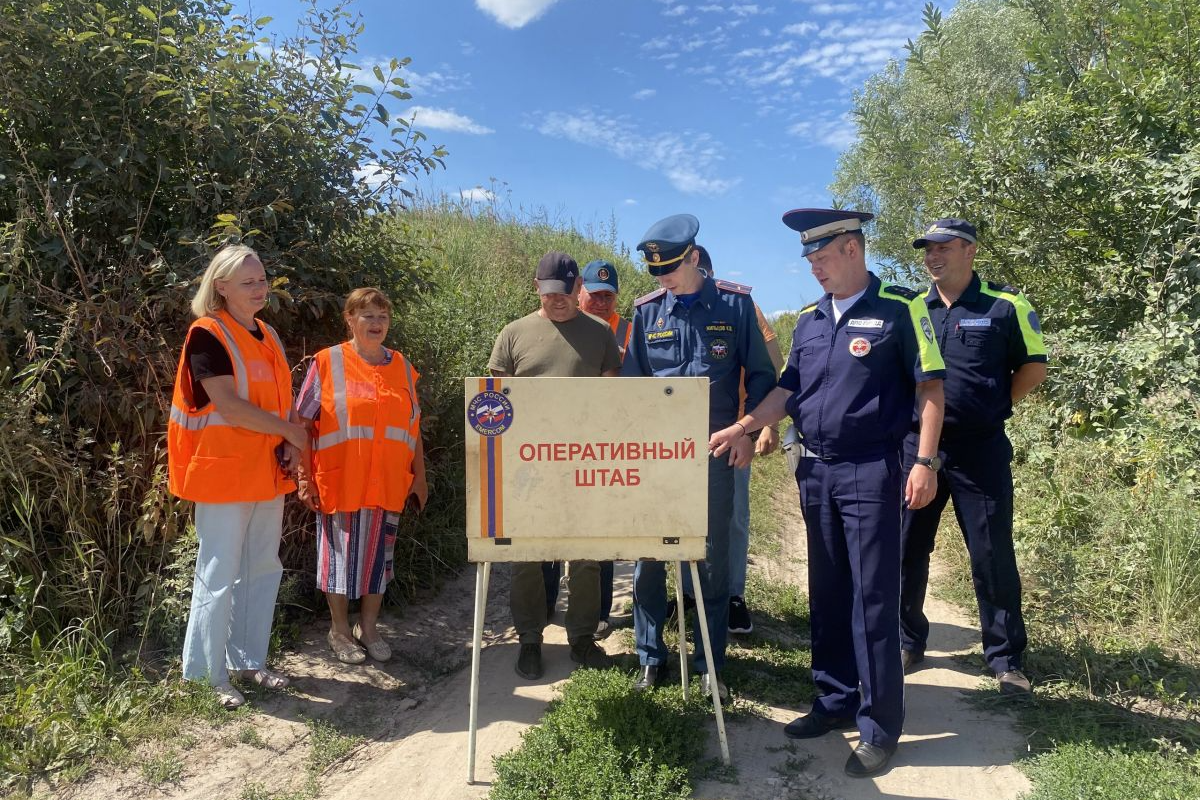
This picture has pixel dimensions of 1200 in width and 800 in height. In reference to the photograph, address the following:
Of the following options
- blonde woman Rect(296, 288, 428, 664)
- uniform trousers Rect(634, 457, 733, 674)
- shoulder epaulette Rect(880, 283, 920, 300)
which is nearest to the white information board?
uniform trousers Rect(634, 457, 733, 674)

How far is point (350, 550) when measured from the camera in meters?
3.91

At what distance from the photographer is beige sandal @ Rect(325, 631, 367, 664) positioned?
401cm

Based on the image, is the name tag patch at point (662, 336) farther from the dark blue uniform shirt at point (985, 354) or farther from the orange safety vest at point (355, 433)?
the orange safety vest at point (355, 433)

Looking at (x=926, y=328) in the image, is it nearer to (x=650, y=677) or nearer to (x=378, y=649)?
(x=650, y=677)

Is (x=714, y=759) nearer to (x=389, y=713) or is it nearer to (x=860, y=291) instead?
(x=389, y=713)

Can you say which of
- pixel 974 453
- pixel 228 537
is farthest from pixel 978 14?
pixel 228 537

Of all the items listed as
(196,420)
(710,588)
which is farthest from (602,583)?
(196,420)

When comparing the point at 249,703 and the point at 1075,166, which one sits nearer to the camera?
the point at 249,703

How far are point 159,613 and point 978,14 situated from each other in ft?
64.5

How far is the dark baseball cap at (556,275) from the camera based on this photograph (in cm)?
384

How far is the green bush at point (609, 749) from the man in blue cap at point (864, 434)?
0.56 metres

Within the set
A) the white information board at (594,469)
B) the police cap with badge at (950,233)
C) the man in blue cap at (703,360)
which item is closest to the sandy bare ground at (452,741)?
the man in blue cap at (703,360)

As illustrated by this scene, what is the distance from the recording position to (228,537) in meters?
3.44

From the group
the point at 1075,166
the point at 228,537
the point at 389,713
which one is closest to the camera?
the point at 228,537
